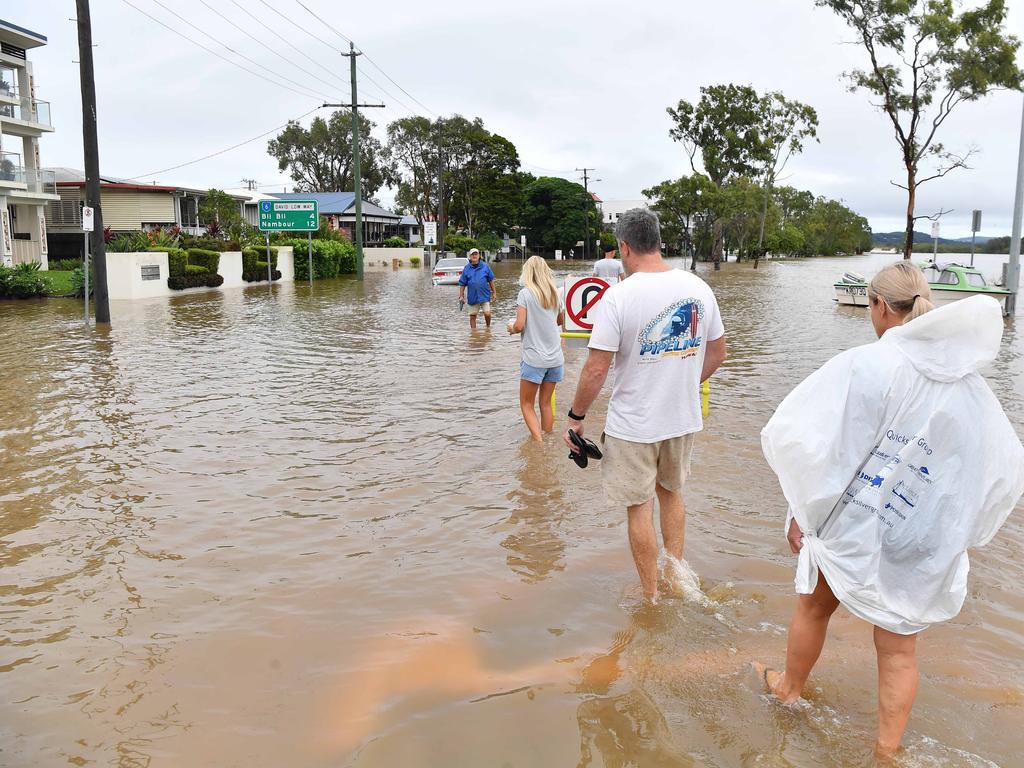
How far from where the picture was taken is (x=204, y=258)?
28.9m

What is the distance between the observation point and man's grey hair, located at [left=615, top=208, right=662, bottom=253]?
414 cm

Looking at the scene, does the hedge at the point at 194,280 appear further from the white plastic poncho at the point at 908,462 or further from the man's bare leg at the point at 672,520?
the white plastic poncho at the point at 908,462

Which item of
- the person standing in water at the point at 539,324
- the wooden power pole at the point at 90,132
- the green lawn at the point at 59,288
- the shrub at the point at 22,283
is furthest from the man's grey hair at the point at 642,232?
the green lawn at the point at 59,288

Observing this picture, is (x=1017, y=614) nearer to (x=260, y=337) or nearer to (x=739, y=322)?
(x=260, y=337)

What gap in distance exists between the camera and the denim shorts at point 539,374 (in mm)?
7492

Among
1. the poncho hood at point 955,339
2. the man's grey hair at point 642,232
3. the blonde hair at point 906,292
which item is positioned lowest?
the poncho hood at point 955,339

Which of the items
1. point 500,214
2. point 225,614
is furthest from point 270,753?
point 500,214

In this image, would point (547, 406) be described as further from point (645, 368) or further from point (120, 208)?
point (120, 208)

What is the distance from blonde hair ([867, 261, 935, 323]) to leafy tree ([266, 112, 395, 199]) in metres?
87.3

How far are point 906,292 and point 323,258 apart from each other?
124 feet

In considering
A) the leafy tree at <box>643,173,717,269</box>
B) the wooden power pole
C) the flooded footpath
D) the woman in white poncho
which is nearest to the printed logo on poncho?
the woman in white poncho

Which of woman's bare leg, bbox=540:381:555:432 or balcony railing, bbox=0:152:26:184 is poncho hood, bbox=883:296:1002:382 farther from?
balcony railing, bbox=0:152:26:184

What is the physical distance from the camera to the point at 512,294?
30094 mm

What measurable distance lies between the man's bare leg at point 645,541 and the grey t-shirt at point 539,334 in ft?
10.4
